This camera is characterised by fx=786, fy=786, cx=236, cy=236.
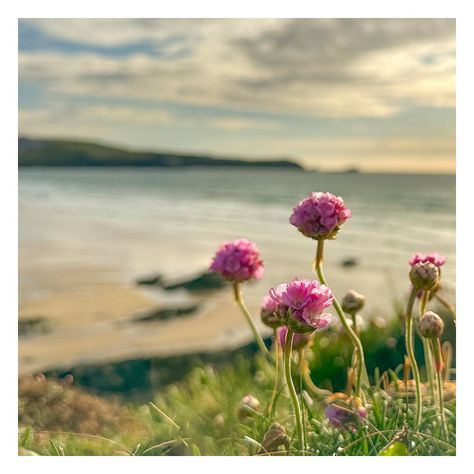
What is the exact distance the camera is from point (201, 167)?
2156 millimetres

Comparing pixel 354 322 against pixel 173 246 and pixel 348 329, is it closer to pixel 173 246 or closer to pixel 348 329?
pixel 348 329

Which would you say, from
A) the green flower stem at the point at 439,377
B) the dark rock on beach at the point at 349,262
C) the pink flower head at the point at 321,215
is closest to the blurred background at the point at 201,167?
the dark rock on beach at the point at 349,262

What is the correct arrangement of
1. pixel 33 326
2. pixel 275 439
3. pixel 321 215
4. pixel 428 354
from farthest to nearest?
pixel 33 326 → pixel 428 354 → pixel 275 439 → pixel 321 215

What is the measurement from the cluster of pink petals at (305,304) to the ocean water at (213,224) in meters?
0.55

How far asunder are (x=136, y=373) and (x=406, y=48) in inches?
43.9

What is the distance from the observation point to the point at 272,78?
A: 2.11 m

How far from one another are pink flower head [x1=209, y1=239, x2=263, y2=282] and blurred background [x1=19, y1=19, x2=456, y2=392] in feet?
0.99

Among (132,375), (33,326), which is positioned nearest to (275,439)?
(132,375)

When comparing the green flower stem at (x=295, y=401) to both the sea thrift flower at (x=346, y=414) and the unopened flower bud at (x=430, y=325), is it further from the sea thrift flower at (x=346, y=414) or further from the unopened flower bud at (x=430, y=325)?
the unopened flower bud at (x=430, y=325)

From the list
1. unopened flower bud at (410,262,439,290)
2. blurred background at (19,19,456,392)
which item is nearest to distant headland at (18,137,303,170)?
blurred background at (19,19,456,392)

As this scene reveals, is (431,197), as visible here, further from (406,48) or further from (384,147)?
(406,48)

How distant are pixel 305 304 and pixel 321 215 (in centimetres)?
23

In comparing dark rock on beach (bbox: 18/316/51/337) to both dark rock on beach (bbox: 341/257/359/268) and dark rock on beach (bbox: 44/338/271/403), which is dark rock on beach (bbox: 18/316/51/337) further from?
dark rock on beach (bbox: 341/257/359/268)

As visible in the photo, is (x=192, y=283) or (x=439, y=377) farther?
(x=192, y=283)
